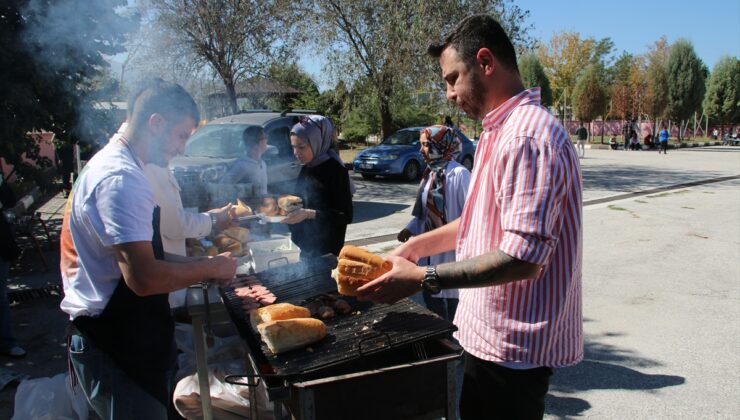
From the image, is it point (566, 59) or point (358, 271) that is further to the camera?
point (566, 59)

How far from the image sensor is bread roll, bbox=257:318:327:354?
2.04 meters

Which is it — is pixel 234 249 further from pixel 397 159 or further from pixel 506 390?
pixel 397 159

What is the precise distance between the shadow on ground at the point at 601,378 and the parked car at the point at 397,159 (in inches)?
467

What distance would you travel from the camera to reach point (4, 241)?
432 cm

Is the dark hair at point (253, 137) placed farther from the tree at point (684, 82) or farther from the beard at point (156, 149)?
the tree at point (684, 82)

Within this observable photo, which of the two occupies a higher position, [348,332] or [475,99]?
[475,99]

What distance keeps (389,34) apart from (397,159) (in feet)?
15.9

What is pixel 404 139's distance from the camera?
56.5 ft

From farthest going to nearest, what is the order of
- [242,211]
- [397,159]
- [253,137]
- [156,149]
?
[397,159], [253,137], [242,211], [156,149]

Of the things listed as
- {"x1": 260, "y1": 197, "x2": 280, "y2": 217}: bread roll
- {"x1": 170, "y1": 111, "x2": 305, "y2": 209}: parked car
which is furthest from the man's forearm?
{"x1": 170, "y1": 111, "x2": 305, "y2": 209}: parked car

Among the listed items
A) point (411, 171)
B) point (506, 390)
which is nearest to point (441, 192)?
point (506, 390)

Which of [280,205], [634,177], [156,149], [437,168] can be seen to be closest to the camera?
[156,149]

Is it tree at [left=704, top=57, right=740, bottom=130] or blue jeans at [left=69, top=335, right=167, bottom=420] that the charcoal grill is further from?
tree at [left=704, top=57, right=740, bottom=130]

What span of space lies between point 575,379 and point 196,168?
5.58m
